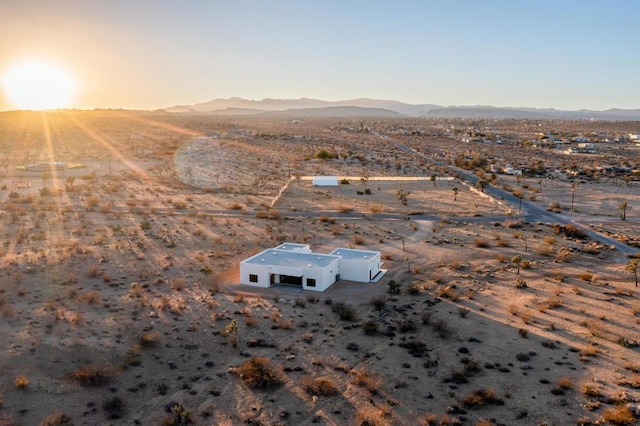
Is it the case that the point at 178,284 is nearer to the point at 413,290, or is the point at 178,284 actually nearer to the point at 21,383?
the point at 21,383

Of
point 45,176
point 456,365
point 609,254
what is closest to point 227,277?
point 456,365

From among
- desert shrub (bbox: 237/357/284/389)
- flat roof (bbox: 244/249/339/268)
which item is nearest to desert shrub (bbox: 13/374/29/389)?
desert shrub (bbox: 237/357/284/389)

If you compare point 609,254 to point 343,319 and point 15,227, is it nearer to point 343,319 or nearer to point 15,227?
point 343,319

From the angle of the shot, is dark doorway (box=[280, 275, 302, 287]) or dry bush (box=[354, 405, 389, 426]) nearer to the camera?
dry bush (box=[354, 405, 389, 426])

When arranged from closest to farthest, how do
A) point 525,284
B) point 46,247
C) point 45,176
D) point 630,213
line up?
point 525,284 < point 46,247 < point 630,213 < point 45,176

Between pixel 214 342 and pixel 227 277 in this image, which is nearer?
pixel 214 342

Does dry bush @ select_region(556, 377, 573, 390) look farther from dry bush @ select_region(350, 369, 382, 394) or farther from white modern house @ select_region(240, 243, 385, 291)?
white modern house @ select_region(240, 243, 385, 291)

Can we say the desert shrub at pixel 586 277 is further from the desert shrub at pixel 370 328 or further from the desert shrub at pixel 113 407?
the desert shrub at pixel 113 407
